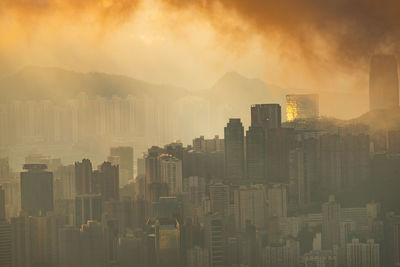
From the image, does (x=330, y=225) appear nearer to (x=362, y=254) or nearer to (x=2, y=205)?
(x=362, y=254)

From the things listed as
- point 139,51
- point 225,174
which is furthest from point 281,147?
point 139,51

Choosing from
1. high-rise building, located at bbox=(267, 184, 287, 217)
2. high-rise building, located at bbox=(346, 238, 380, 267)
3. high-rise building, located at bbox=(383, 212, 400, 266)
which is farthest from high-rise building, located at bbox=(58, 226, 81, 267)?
high-rise building, located at bbox=(383, 212, 400, 266)

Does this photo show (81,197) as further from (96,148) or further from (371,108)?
(371,108)

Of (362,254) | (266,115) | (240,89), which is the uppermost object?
(240,89)

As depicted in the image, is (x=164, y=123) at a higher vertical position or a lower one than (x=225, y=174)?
higher

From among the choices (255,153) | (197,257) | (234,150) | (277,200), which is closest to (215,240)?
(197,257)

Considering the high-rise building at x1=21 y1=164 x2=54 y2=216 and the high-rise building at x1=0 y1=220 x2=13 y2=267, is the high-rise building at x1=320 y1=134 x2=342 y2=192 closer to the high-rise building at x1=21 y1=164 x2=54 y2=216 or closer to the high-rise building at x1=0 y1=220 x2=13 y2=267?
the high-rise building at x1=21 y1=164 x2=54 y2=216
